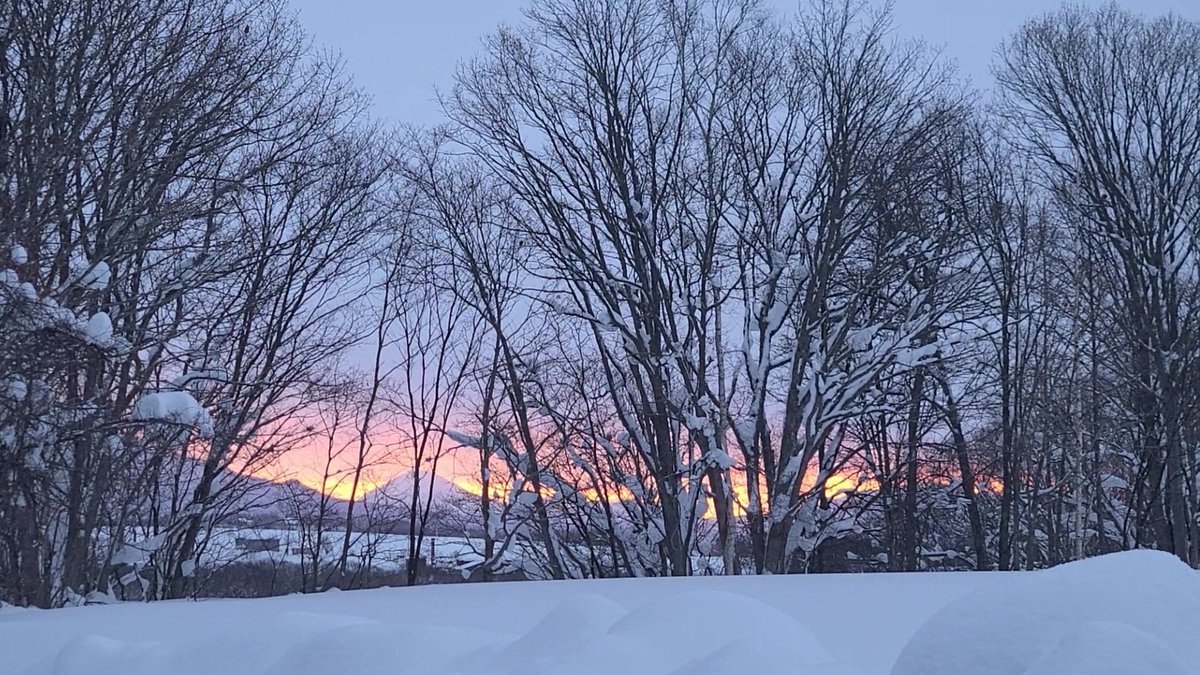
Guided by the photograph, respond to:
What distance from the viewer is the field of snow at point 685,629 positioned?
2566 mm

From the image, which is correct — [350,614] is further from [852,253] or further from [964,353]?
[964,353]

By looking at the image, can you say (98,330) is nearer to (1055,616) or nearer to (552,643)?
(552,643)

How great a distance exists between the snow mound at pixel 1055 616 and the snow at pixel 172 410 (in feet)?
24.7

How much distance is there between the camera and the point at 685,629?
155 inches

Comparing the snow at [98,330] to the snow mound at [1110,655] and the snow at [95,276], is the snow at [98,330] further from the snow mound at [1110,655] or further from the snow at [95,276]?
the snow mound at [1110,655]

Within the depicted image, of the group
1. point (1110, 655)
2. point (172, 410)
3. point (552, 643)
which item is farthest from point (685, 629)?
point (172, 410)

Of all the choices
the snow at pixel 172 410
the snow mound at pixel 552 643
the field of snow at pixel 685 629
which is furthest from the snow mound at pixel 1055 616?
the snow at pixel 172 410

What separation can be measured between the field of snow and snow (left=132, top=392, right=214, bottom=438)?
1.91 metres

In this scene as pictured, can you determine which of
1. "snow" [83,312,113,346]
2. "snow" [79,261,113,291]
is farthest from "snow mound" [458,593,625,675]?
"snow" [79,261,113,291]

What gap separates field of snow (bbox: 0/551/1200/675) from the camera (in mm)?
2566

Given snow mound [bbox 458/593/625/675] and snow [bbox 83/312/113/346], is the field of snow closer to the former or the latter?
snow mound [bbox 458/593/625/675]

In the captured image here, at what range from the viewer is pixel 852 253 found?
14734 millimetres

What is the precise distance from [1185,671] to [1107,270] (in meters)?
16.2

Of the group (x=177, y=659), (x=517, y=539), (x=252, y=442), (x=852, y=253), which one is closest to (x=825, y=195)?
(x=852, y=253)
